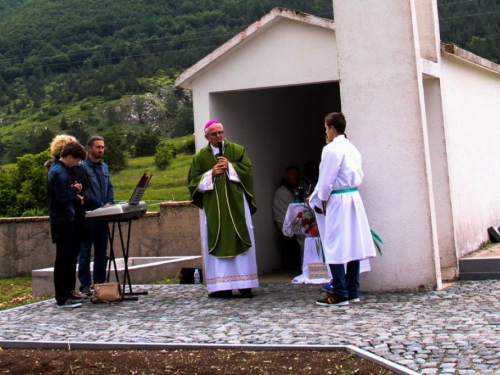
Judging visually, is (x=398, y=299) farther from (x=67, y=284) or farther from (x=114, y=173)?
(x=114, y=173)

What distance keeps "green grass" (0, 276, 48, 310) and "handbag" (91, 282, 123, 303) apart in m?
3.34

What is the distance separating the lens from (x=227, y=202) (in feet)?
30.9

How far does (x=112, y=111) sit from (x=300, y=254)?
7640 centimetres

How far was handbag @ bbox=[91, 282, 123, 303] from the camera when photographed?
9266 millimetres

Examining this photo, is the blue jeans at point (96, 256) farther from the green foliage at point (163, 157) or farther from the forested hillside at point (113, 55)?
the forested hillside at point (113, 55)

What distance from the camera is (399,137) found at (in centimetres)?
880

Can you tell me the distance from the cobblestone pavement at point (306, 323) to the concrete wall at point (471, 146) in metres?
1.47

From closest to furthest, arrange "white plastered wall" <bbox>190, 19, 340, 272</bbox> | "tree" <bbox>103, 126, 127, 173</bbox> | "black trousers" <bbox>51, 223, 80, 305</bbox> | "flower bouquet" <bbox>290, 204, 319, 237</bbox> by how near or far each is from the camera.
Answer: "black trousers" <bbox>51, 223, 80, 305</bbox>, "white plastered wall" <bbox>190, 19, 340, 272</bbox>, "flower bouquet" <bbox>290, 204, 319, 237</bbox>, "tree" <bbox>103, 126, 127, 173</bbox>

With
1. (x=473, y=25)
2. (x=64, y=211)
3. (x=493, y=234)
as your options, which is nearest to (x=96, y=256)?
(x=64, y=211)

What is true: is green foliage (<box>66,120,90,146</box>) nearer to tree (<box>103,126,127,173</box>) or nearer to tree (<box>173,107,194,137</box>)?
tree (<box>173,107,194,137</box>)

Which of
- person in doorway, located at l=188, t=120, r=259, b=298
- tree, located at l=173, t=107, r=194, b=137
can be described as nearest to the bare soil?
person in doorway, located at l=188, t=120, r=259, b=298

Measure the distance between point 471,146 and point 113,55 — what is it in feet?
293

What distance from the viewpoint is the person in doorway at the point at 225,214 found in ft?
30.6

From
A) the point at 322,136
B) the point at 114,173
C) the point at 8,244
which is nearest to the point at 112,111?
the point at 114,173
